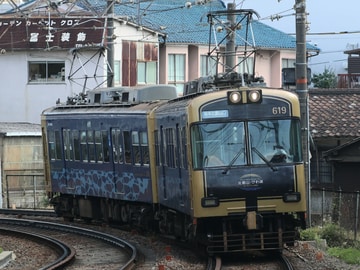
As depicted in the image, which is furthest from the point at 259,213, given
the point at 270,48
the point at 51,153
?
the point at 270,48

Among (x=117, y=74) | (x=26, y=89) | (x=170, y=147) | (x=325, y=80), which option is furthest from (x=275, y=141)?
(x=325, y=80)

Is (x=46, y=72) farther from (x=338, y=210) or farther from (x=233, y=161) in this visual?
(x=233, y=161)

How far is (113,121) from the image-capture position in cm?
2009

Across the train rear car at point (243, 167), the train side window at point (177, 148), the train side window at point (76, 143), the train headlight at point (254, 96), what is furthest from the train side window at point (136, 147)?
the train headlight at point (254, 96)

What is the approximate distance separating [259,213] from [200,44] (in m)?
34.2

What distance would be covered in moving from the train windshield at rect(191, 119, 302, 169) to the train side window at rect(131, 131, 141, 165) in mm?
4672

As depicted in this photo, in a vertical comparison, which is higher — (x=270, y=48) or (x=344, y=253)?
(x=270, y=48)

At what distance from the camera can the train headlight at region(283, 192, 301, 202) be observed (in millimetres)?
14211

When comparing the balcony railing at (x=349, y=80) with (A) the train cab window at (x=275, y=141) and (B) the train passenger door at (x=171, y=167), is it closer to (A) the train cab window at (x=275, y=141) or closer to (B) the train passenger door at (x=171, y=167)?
(B) the train passenger door at (x=171, y=167)

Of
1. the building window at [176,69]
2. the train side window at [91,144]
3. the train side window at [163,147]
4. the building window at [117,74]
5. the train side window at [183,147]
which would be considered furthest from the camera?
the building window at [176,69]

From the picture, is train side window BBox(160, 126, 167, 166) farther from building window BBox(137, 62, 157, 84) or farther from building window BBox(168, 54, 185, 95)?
building window BBox(168, 54, 185, 95)

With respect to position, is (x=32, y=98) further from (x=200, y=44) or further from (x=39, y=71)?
(x=200, y=44)

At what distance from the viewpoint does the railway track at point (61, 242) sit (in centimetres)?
1490

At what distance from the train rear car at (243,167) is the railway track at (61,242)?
60.4 inches
